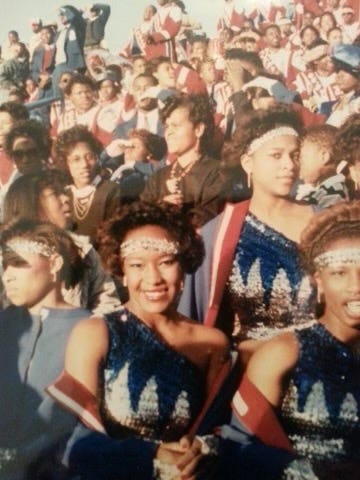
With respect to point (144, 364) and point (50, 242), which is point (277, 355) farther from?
point (50, 242)

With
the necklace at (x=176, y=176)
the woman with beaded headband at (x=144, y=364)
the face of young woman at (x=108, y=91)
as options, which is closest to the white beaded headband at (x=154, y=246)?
the woman with beaded headband at (x=144, y=364)

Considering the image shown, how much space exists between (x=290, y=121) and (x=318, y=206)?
0.19 m

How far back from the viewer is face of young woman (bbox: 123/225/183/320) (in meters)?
1.60

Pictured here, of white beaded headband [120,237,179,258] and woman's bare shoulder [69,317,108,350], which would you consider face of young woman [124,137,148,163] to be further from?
woman's bare shoulder [69,317,108,350]

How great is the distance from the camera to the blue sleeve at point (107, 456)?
159 cm

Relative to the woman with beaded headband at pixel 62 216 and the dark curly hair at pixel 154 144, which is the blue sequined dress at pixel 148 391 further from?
the dark curly hair at pixel 154 144

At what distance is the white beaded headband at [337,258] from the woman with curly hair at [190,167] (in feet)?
0.78

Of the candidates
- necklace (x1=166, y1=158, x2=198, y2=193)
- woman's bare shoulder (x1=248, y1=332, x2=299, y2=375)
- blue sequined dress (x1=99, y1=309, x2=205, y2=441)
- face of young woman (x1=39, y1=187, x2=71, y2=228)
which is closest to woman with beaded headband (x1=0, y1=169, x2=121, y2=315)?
face of young woman (x1=39, y1=187, x2=71, y2=228)

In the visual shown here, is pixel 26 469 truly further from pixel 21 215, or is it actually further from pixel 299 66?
pixel 299 66

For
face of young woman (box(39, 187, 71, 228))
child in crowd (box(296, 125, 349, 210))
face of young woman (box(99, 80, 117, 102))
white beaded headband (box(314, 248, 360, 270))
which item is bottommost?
white beaded headband (box(314, 248, 360, 270))

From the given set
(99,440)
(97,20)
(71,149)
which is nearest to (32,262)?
(71,149)

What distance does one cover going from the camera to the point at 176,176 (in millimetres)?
1646

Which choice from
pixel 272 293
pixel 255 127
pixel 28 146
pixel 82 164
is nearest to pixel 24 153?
pixel 28 146

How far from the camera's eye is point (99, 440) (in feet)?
5.24
